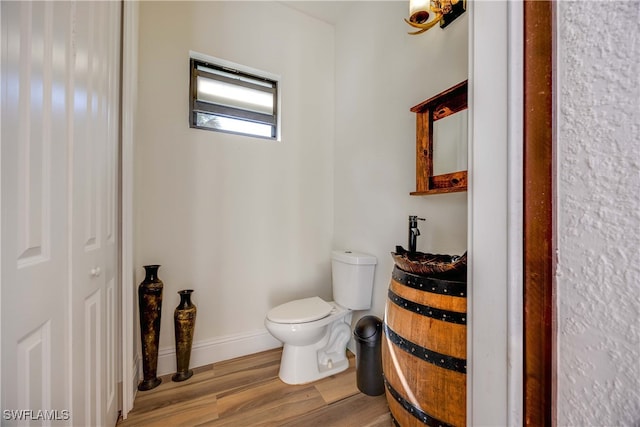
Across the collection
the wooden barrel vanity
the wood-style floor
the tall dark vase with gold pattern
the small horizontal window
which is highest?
the small horizontal window

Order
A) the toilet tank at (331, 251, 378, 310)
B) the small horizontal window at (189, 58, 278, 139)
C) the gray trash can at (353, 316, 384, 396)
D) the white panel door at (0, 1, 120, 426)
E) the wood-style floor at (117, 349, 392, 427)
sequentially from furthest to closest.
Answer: the small horizontal window at (189, 58, 278, 139)
the toilet tank at (331, 251, 378, 310)
the gray trash can at (353, 316, 384, 396)
the wood-style floor at (117, 349, 392, 427)
the white panel door at (0, 1, 120, 426)

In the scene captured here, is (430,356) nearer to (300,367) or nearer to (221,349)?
(300,367)

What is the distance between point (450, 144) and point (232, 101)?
1.58 metres

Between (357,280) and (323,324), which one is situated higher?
(357,280)

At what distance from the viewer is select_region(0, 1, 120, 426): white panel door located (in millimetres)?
536

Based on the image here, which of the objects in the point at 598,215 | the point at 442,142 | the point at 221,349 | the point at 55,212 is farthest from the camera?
the point at 221,349

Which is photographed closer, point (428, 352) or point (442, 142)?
point (428, 352)

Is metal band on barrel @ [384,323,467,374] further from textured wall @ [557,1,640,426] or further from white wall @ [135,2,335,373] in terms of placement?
white wall @ [135,2,335,373]

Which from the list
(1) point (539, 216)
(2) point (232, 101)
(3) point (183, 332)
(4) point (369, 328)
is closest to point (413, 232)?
(4) point (369, 328)

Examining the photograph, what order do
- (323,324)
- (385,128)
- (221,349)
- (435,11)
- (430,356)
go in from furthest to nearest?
(221,349) → (385,128) → (323,324) → (435,11) → (430,356)

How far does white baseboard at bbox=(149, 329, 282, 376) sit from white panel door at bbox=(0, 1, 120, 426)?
24.0 inches

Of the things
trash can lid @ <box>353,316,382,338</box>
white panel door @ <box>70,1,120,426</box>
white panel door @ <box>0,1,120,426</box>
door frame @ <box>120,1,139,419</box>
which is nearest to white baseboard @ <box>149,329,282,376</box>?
door frame @ <box>120,1,139,419</box>

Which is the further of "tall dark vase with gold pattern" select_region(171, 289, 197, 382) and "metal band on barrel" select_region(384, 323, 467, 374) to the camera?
"tall dark vase with gold pattern" select_region(171, 289, 197, 382)

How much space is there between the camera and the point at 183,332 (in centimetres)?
162
